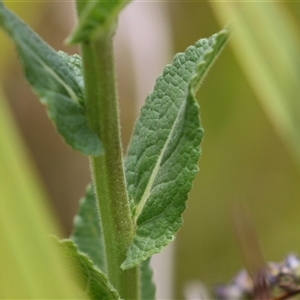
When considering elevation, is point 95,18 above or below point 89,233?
above

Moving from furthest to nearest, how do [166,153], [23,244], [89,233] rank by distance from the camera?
[89,233] → [166,153] → [23,244]

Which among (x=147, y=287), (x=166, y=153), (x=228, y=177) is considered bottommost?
(x=228, y=177)

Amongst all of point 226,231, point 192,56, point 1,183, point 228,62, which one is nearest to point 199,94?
point 228,62

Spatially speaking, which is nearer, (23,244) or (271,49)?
(23,244)

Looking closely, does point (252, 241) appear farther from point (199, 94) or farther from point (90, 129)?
point (199, 94)

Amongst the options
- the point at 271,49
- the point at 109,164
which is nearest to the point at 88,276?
the point at 109,164

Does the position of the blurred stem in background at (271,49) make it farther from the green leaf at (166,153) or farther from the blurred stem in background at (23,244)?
the blurred stem in background at (23,244)

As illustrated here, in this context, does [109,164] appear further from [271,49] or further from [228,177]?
[228,177]
